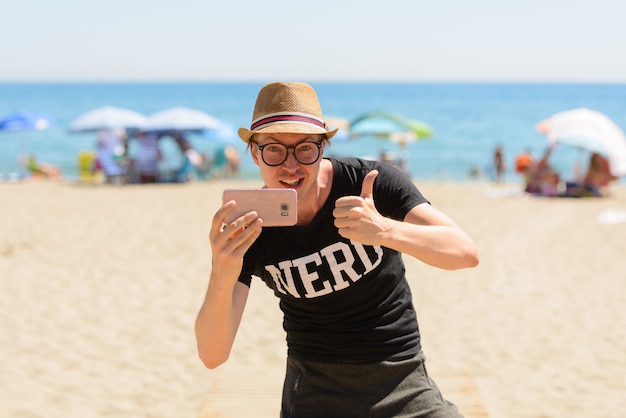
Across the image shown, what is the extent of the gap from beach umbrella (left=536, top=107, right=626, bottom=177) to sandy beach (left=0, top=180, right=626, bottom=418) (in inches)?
121

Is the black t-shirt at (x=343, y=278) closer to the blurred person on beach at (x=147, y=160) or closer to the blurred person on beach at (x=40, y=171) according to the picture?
the blurred person on beach at (x=147, y=160)

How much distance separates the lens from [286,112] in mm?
2451

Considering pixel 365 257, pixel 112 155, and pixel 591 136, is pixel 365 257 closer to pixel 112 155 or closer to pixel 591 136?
pixel 591 136

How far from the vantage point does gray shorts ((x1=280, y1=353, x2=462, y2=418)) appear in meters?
2.57

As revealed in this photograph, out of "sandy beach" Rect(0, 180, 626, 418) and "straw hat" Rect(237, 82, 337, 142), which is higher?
"straw hat" Rect(237, 82, 337, 142)

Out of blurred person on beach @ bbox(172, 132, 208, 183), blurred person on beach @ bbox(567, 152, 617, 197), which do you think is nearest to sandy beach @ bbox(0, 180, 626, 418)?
blurred person on beach @ bbox(567, 152, 617, 197)

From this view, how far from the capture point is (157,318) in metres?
7.11

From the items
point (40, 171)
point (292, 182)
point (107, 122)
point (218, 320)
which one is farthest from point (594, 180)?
point (40, 171)

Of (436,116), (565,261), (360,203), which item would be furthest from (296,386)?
(436,116)

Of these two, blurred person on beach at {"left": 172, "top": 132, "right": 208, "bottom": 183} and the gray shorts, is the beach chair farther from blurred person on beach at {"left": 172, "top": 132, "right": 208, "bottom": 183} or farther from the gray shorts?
the gray shorts

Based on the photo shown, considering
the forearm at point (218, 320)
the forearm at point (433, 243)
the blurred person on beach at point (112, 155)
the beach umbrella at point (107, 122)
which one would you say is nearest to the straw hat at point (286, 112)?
the forearm at point (433, 243)

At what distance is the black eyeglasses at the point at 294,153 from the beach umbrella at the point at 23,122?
68.3 feet

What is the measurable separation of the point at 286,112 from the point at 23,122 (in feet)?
70.3

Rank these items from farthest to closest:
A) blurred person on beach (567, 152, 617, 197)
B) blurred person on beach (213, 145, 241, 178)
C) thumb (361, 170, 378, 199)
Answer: blurred person on beach (213, 145, 241, 178)
blurred person on beach (567, 152, 617, 197)
thumb (361, 170, 378, 199)
